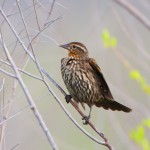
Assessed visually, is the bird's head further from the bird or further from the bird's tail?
the bird's tail

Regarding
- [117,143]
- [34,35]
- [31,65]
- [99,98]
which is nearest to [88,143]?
[117,143]

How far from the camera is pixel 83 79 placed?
5.23 meters

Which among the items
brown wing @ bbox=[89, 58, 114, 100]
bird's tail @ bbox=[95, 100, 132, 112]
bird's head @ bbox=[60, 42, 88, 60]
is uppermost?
bird's head @ bbox=[60, 42, 88, 60]

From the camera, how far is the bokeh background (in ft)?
14.1

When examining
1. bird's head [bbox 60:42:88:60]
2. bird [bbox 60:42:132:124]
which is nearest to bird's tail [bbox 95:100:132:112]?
bird [bbox 60:42:132:124]

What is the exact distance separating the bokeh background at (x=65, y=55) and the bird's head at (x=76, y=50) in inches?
2.6

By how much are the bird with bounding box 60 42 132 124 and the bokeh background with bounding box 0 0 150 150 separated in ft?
0.33

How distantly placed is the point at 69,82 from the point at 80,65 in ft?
0.58

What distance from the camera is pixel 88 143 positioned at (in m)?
7.41

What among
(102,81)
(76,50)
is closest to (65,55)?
(76,50)

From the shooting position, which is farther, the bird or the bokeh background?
the bird

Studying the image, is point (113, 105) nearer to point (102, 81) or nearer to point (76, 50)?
point (102, 81)

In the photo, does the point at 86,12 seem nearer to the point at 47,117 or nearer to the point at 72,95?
the point at 47,117

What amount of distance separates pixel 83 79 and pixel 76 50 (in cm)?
23
